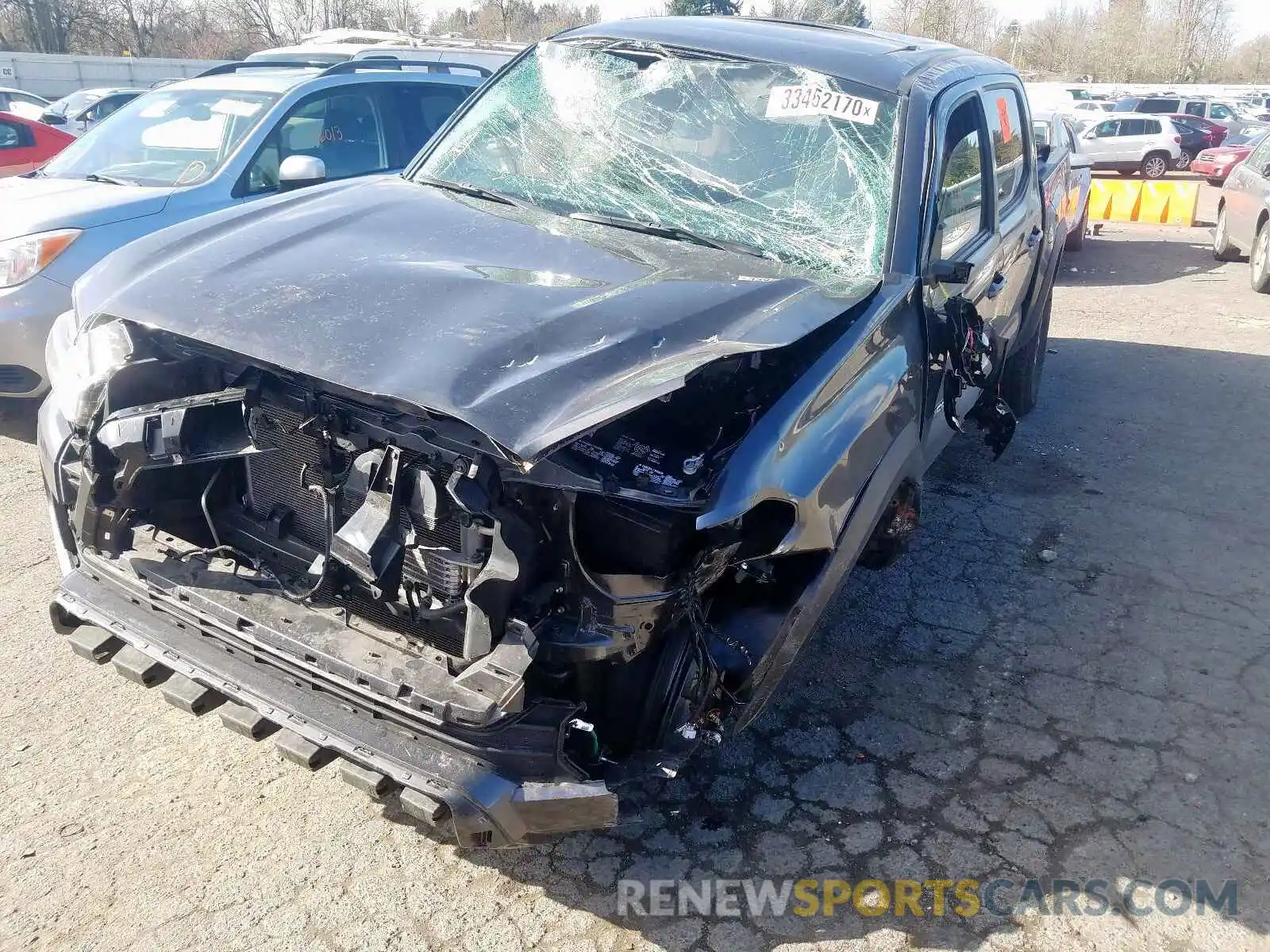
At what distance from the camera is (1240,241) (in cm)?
1080

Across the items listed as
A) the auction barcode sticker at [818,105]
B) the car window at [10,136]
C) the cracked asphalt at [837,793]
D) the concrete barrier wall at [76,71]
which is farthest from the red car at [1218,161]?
the concrete barrier wall at [76,71]

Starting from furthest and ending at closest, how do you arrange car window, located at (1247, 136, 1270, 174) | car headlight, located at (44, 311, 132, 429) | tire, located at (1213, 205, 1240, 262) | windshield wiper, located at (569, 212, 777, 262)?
1. tire, located at (1213, 205, 1240, 262)
2. car window, located at (1247, 136, 1270, 174)
3. windshield wiper, located at (569, 212, 777, 262)
4. car headlight, located at (44, 311, 132, 429)

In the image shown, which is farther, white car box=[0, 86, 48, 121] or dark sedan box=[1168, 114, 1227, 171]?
dark sedan box=[1168, 114, 1227, 171]

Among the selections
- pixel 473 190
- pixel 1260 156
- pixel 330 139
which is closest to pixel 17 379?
pixel 330 139

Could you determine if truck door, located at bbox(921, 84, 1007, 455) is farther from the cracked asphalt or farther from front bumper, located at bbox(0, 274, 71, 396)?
front bumper, located at bbox(0, 274, 71, 396)

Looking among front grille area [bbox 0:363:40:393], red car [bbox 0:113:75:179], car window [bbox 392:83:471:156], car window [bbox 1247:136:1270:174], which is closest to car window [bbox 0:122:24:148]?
red car [bbox 0:113:75:179]

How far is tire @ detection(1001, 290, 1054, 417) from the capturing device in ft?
19.5

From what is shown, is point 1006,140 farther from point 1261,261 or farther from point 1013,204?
point 1261,261

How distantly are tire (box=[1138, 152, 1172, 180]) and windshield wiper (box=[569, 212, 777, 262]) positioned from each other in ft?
74.3

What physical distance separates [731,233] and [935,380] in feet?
2.79

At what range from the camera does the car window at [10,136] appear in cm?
1103

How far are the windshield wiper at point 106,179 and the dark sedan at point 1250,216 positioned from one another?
9861mm

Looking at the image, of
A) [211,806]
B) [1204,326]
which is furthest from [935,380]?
[1204,326]

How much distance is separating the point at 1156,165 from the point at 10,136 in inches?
856
